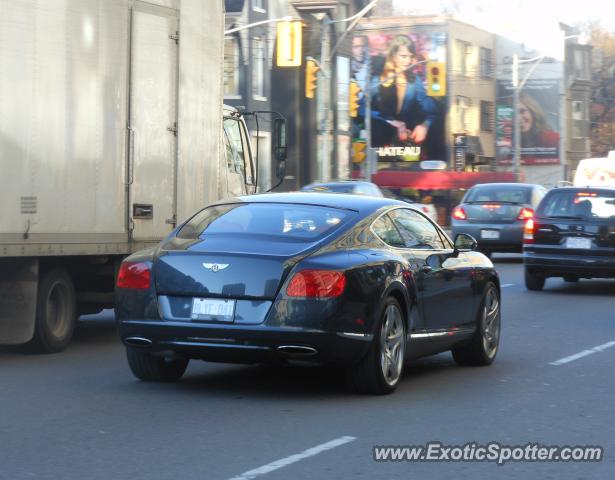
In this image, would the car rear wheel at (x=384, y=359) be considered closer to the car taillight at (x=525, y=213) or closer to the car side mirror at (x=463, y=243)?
the car side mirror at (x=463, y=243)

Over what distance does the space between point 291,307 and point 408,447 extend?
1693mm

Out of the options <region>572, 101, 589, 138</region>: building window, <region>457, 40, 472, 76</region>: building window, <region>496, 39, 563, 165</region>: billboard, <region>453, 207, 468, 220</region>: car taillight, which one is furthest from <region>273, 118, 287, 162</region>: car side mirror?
<region>572, 101, 589, 138</region>: building window

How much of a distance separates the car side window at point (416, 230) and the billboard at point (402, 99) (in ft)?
209

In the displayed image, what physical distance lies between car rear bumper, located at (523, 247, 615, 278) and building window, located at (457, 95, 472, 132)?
184 feet

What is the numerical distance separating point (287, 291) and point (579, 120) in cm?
8119

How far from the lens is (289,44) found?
4034cm

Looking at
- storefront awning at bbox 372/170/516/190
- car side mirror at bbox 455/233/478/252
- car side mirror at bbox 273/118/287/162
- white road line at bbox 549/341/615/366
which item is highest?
car side mirror at bbox 273/118/287/162

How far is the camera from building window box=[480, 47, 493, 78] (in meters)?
78.9

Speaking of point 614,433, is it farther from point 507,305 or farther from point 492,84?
point 492,84

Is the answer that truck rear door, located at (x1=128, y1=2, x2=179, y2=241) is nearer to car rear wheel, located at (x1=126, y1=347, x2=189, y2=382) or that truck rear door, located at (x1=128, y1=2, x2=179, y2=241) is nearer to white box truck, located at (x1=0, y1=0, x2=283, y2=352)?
white box truck, located at (x1=0, y1=0, x2=283, y2=352)

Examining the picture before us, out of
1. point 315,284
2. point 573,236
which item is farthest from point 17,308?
point 573,236

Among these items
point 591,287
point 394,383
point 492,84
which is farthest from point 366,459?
point 492,84

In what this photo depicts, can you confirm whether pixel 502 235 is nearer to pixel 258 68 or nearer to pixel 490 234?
pixel 490 234

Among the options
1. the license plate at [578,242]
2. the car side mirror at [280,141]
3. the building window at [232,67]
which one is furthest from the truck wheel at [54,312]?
the building window at [232,67]
